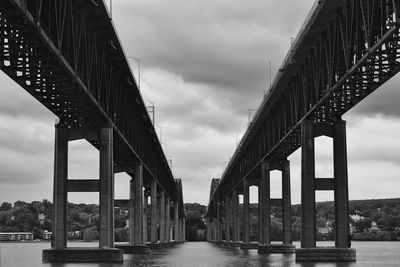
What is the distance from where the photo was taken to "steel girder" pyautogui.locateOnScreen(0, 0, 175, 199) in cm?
3662

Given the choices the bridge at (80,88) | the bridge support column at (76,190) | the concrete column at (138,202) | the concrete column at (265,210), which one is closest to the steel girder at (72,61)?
the bridge at (80,88)

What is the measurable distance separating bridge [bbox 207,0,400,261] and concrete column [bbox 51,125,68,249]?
57.3ft

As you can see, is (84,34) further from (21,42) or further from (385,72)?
(385,72)

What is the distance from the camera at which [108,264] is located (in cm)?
5759

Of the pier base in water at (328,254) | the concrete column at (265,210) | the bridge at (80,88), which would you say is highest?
the bridge at (80,88)

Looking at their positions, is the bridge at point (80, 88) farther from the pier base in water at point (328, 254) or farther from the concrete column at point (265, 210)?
the concrete column at point (265, 210)

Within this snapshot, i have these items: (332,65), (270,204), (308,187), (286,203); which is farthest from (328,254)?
(270,204)

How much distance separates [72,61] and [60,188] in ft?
57.2

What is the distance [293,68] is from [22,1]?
34203mm

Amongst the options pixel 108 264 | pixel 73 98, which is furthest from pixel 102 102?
pixel 108 264

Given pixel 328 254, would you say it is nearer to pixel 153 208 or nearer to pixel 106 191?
pixel 106 191

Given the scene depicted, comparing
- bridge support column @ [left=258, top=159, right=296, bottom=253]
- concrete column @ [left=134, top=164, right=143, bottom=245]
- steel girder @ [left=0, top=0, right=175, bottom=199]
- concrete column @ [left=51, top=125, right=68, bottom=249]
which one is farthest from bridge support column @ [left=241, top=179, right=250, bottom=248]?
concrete column @ [left=51, top=125, right=68, bottom=249]

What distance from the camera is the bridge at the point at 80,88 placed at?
38.0 metres

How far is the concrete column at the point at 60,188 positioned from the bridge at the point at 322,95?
17.5 meters
